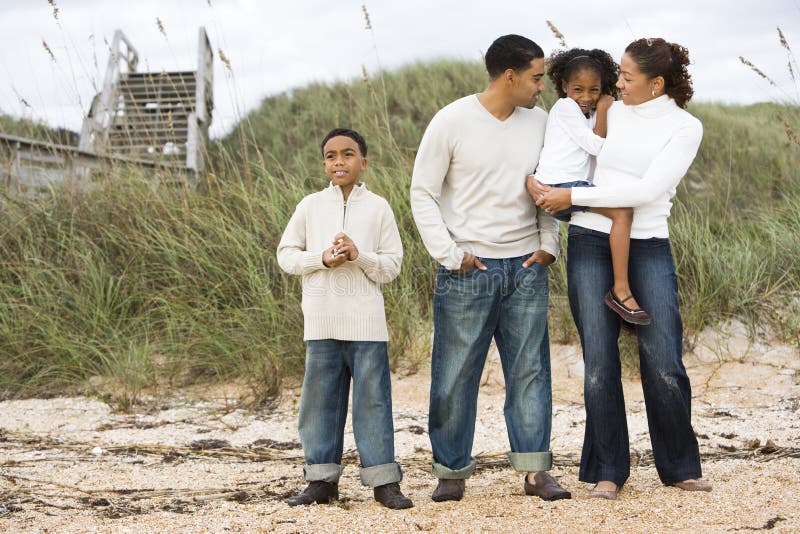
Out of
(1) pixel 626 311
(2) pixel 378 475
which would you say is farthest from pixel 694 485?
(2) pixel 378 475

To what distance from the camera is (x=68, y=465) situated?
4.19 metres

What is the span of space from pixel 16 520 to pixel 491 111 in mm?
2323

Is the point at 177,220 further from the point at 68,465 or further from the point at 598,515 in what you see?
the point at 598,515

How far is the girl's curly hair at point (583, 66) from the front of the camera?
3125 millimetres

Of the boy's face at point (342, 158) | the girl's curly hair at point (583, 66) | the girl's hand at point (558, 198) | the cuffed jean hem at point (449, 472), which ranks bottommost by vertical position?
the cuffed jean hem at point (449, 472)

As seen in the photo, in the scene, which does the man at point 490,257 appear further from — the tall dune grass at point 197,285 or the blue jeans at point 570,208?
the tall dune grass at point 197,285

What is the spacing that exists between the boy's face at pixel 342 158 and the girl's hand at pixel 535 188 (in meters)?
0.66

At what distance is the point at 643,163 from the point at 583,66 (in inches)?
16.5

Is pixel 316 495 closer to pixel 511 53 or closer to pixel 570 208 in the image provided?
pixel 570 208

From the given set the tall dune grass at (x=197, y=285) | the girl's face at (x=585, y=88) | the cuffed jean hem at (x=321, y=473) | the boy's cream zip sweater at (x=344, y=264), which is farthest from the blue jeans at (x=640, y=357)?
the tall dune grass at (x=197, y=285)

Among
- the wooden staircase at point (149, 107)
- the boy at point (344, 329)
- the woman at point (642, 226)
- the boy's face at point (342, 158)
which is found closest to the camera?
the woman at point (642, 226)

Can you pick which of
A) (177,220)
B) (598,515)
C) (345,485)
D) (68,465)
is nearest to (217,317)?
(177,220)

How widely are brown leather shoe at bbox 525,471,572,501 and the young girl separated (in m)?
0.69

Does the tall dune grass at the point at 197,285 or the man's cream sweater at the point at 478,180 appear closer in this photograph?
the man's cream sweater at the point at 478,180
